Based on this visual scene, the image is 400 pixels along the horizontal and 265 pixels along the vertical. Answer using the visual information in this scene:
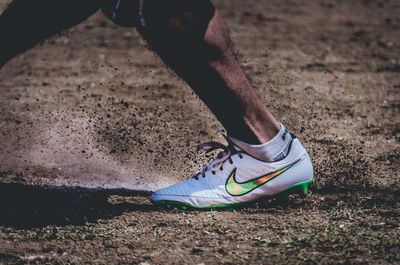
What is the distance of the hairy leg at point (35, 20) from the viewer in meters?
1.55

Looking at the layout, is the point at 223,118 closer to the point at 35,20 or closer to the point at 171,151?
the point at 171,151

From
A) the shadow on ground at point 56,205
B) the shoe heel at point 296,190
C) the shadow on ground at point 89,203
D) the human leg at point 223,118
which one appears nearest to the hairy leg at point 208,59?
the human leg at point 223,118

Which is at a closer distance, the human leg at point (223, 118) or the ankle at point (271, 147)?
the human leg at point (223, 118)

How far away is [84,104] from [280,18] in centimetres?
281

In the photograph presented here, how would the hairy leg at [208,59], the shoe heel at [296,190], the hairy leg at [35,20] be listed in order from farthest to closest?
the shoe heel at [296,190] → the hairy leg at [35,20] → the hairy leg at [208,59]

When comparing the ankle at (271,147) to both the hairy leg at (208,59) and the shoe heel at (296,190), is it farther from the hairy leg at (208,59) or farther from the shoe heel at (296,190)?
the shoe heel at (296,190)

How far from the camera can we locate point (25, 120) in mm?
2453

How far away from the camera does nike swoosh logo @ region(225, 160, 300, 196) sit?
5.28ft

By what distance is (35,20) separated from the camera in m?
1.59

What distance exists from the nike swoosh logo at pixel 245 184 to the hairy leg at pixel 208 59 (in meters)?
0.15

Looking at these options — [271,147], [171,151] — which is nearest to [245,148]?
[271,147]

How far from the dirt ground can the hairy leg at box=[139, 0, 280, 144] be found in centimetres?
37

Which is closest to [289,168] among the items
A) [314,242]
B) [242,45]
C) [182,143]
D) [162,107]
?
[314,242]

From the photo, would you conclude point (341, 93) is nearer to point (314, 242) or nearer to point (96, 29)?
point (314, 242)
